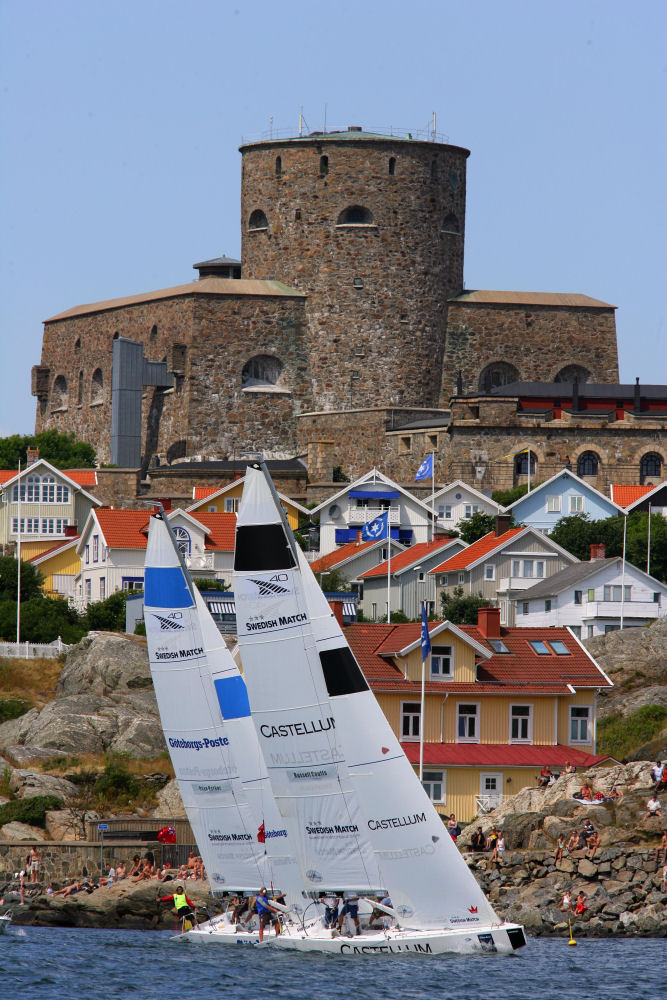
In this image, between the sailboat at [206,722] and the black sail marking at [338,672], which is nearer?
the black sail marking at [338,672]

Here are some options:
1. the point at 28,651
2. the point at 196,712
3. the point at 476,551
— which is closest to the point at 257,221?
the point at 476,551

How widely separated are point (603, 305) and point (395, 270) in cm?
962

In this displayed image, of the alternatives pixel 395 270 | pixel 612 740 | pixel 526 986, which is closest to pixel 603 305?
pixel 395 270

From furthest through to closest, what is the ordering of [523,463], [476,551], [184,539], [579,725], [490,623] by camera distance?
[523,463]
[184,539]
[476,551]
[490,623]
[579,725]

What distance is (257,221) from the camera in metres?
89.4

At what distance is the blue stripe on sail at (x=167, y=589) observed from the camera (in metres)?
34.0

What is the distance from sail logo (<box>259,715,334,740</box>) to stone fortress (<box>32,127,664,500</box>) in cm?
5343

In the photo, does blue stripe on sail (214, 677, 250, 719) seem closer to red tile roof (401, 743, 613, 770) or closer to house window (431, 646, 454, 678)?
red tile roof (401, 743, 613, 770)

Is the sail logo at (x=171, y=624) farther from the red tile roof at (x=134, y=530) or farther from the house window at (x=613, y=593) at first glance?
the red tile roof at (x=134, y=530)

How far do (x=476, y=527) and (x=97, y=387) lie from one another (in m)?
29.6

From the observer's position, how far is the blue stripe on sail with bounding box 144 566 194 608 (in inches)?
1340

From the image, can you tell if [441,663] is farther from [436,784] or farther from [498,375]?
[498,375]

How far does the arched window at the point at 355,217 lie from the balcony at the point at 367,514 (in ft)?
59.0

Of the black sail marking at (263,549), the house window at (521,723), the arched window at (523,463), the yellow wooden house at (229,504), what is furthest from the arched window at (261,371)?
the black sail marking at (263,549)
